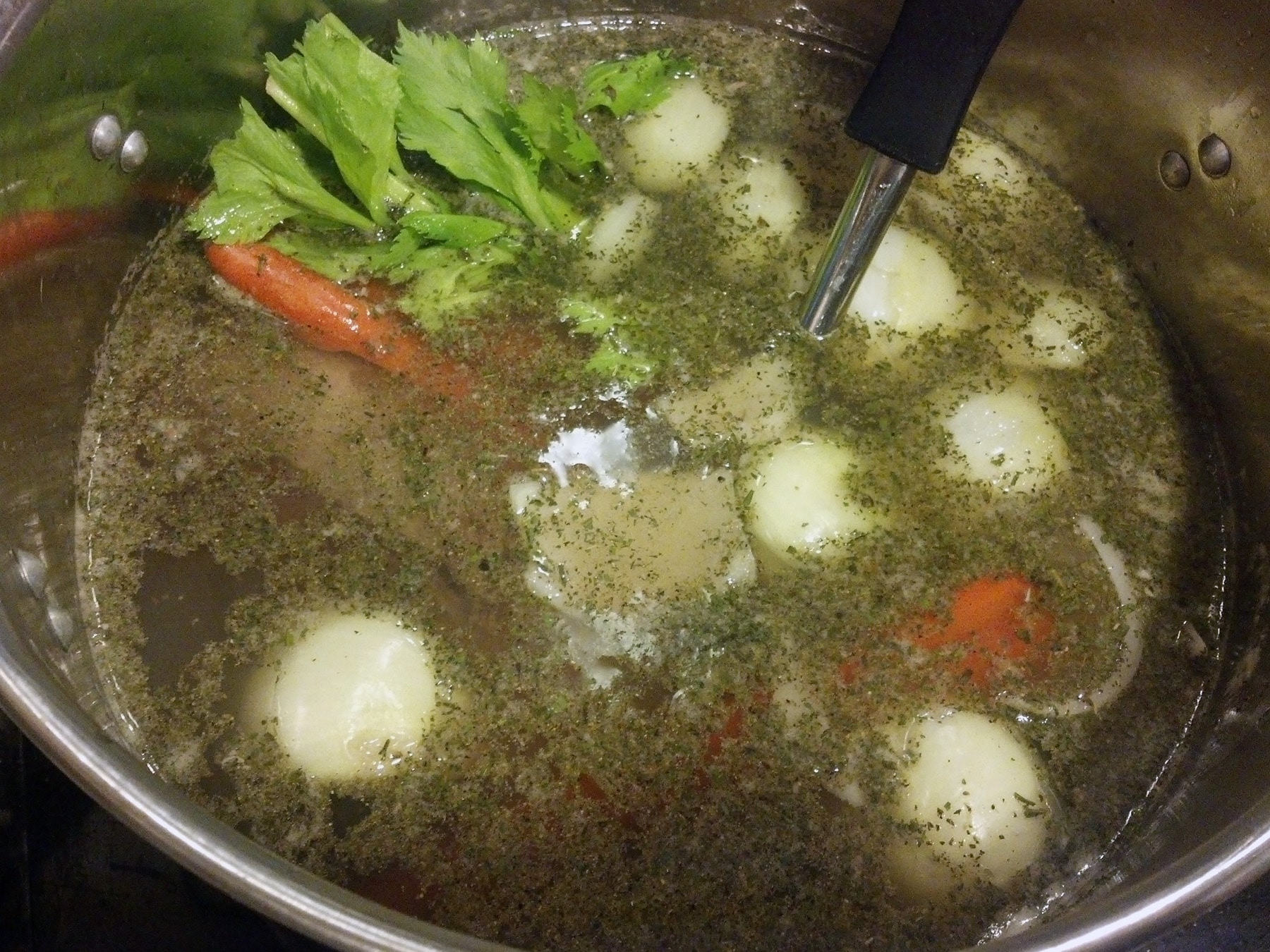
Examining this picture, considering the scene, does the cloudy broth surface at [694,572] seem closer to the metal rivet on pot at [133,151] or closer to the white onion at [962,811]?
the white onion at [962,811]

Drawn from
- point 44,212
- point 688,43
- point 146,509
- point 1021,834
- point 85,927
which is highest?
point 688,43

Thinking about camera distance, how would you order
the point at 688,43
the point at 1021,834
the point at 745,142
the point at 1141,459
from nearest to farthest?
the point at 1021,834 < the point at 1141,459 < the point at 745,142 < the point at 688,43

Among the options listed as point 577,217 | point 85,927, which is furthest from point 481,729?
point 577,217

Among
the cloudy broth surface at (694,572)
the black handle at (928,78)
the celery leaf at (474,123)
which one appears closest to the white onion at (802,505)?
the cloudy broth surface at (694,572)

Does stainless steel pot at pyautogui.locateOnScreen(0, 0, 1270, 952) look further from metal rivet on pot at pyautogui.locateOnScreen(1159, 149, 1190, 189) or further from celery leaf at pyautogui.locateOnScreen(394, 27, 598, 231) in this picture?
celery leaf at pyautogui.locateOnScreen(394, 27, 598, 231)

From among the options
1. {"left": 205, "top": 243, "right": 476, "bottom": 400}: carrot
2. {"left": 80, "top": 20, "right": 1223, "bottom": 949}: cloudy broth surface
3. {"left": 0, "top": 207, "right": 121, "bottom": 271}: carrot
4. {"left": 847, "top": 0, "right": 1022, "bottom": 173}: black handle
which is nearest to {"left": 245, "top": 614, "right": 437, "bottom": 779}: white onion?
{"left": 80, "top": 20, "right": 1223, "bottom": 949}: cloudy broth surface

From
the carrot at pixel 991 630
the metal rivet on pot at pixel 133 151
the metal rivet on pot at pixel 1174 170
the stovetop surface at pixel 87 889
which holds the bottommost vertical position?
the stovetop surface at pixel 87 889

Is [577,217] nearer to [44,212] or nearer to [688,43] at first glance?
[688,43]

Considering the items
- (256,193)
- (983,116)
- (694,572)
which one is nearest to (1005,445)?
(694,572)
